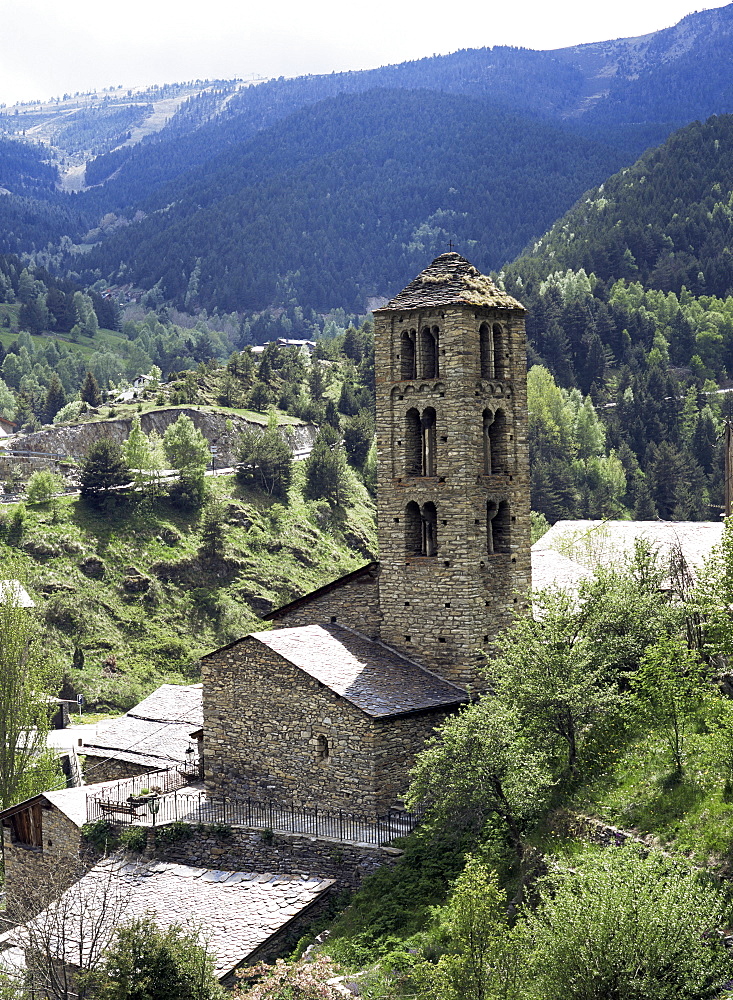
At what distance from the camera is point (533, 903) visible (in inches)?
987

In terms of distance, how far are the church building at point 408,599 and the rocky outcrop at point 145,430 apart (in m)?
60.9

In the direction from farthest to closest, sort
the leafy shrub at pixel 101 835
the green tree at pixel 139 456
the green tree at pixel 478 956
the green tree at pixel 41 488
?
the green tree at pixel 139 456 < the green tree at pixel 41 488 < the leafy shrub at pixel 101 835 < the green tree at pixel 478 956

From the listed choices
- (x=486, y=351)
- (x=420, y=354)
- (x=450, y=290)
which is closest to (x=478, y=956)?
(x=420, y=354)

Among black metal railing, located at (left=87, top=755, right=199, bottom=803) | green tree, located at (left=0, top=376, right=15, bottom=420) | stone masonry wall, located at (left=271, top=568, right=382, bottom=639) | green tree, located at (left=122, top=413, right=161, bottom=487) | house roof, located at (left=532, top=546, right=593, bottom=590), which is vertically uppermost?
green tree, located at (left=0, top=376, right=15, bottom=420)

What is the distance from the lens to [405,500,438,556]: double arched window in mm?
37312

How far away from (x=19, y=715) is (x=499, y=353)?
21211 mm

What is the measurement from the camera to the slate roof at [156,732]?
41.8 m

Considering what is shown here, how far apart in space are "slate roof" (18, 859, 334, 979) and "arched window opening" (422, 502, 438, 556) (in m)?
10.5

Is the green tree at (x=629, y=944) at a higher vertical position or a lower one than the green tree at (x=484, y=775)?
lower

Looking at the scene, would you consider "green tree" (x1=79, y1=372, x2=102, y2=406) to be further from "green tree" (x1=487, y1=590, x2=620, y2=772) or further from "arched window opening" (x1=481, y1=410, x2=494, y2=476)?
"green tree" (x1=487, y1=590, x2=620, y2=772)

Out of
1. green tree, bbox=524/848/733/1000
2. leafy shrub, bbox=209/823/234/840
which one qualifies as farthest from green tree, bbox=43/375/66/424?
green tree, bbox=524/848/733/1000

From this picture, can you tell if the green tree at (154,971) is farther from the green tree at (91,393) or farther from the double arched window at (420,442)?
the green tree at (91,393)

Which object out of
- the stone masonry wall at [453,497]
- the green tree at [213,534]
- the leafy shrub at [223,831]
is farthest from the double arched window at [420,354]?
the green tree at [213,534]

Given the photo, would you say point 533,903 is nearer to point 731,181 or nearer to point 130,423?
point 130,423
